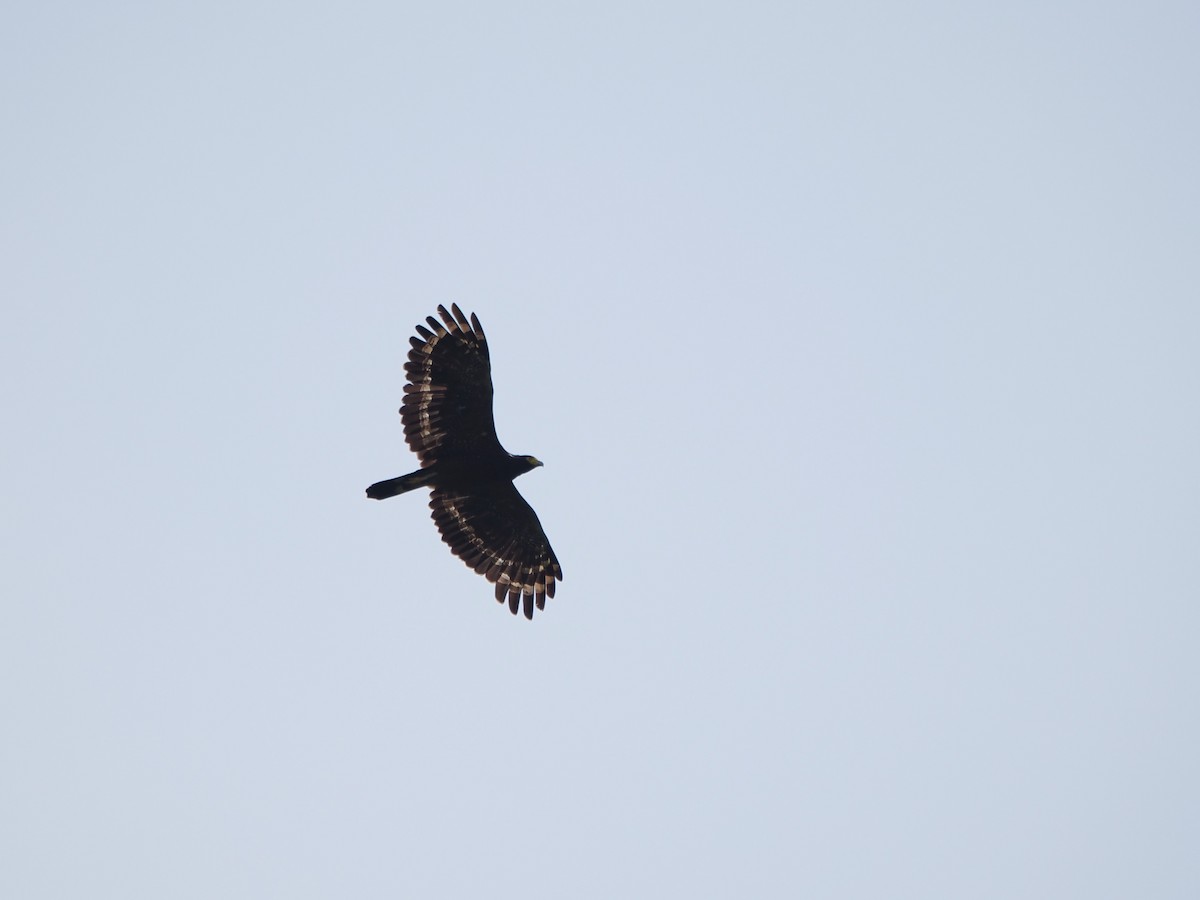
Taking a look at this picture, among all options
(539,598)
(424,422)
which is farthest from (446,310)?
(539,598)

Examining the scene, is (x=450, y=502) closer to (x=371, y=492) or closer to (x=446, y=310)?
(x=371, y=492)

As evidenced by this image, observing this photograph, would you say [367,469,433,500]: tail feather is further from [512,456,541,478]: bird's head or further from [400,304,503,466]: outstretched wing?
[512,456,541,478]: bird's head

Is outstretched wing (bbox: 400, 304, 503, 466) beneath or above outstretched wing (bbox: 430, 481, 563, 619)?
above

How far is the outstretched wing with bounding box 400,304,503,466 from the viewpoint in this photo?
19.2 meters

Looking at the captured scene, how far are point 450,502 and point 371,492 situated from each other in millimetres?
1739

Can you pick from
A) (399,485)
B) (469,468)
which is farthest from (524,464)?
(399,485)

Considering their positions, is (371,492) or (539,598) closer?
(371,492)

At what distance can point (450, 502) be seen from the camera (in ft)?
Result: 66.3

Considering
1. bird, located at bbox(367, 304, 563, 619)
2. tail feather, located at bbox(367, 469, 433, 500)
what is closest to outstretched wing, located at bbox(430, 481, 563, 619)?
bird, located at bbox(367, 304, 563, 619)

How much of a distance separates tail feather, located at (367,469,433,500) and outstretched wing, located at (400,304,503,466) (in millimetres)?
262

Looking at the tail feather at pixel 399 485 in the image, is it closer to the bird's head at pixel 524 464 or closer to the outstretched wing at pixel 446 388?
the outstretched wing at pixel 446 388

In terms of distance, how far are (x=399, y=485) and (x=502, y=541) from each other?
7.17 ft

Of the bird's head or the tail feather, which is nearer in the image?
the tail feather

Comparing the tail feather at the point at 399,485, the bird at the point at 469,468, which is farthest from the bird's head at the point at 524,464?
the tail feather at the point at 399,485
